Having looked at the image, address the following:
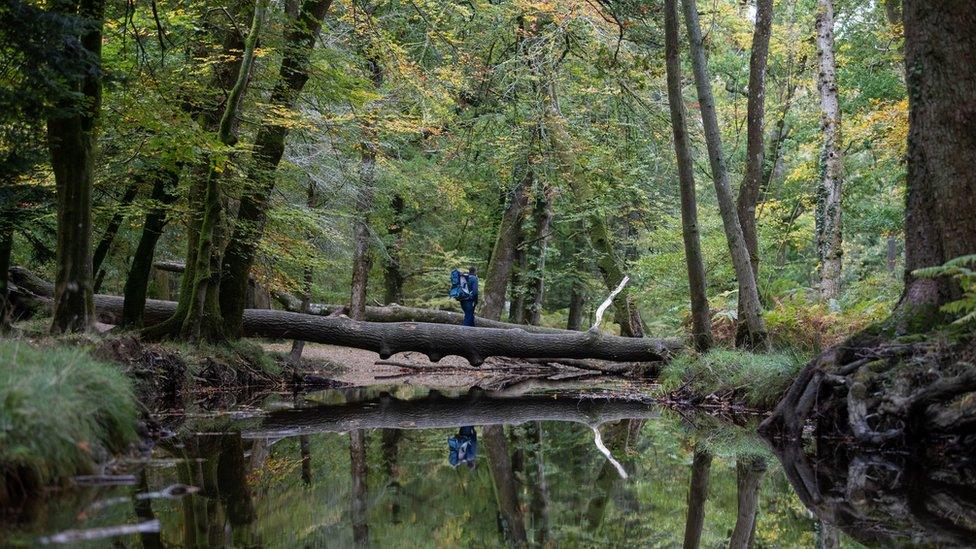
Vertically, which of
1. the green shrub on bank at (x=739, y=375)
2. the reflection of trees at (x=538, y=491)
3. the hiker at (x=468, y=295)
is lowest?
the reflection of trees at (x=538, y=491)

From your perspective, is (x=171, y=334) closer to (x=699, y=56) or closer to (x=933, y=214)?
(x=699, y=56)

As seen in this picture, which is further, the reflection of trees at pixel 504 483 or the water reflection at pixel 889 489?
the reflection of trees at pixel 504 483

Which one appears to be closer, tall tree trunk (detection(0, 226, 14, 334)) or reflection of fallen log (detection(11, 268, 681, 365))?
tall tree trunk (detection(0, 226, 14, 334))

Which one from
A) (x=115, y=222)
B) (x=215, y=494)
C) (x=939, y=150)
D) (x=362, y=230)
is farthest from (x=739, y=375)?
(x=362, y=230)

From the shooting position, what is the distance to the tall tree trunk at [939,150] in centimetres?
726

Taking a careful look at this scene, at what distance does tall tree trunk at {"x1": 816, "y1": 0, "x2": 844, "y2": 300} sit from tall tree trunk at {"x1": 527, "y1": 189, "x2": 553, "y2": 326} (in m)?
7.21

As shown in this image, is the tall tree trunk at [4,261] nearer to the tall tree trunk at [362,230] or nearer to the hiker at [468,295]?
the tall tree trunk at [362,230]

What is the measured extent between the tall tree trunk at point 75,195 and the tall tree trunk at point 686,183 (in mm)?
6870

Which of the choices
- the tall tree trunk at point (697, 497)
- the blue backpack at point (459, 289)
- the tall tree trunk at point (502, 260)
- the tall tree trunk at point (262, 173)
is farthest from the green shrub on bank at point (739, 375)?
the tall tree trunk at point (502, 260)

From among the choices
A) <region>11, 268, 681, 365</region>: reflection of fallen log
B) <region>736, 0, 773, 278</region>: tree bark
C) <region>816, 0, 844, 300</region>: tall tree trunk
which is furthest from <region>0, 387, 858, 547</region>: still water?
<region>816, 0, 844, 300</region>: tall tree trunk

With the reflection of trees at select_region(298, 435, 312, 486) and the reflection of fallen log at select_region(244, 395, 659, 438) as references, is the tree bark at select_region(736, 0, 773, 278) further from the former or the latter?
the reflection of trees at select_region(298, 435, 312, 486)

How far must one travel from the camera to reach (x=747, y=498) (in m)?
5.32

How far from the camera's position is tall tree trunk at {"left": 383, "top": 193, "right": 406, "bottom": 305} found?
906 inches

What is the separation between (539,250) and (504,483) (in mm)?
17526
